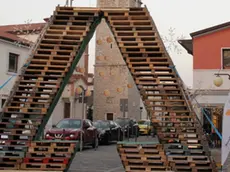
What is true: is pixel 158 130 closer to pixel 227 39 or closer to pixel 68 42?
pixel 68 42

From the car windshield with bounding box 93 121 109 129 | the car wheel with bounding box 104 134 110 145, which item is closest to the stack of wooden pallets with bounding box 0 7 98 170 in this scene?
the car wheel with bounding box 104 134 110 145

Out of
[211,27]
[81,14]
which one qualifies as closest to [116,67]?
[211,27]

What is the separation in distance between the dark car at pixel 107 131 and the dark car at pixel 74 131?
2129 mm

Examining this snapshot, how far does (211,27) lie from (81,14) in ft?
47.3

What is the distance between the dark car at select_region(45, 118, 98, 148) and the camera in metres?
20.4

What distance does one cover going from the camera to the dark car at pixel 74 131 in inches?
804

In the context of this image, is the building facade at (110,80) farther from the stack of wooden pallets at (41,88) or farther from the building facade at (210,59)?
the stack of wooden pallets at (41,88)

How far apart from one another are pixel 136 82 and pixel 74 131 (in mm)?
9865

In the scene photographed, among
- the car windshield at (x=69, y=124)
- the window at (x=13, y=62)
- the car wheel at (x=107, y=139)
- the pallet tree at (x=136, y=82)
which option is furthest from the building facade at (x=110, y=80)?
the pallet tree at (x=136, y=82)

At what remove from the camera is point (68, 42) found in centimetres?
1196

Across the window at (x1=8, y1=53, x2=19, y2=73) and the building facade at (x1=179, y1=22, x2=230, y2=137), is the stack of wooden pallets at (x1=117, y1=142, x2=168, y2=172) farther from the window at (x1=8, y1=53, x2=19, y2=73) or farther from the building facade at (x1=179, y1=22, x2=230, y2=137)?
the window at (x1=8, y1=53, x2=19, y2=73)

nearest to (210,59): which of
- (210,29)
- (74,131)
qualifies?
(210,29)

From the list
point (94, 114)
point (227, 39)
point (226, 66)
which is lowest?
point (94, 114)

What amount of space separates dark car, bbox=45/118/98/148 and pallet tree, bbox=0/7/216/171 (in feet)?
28.3
